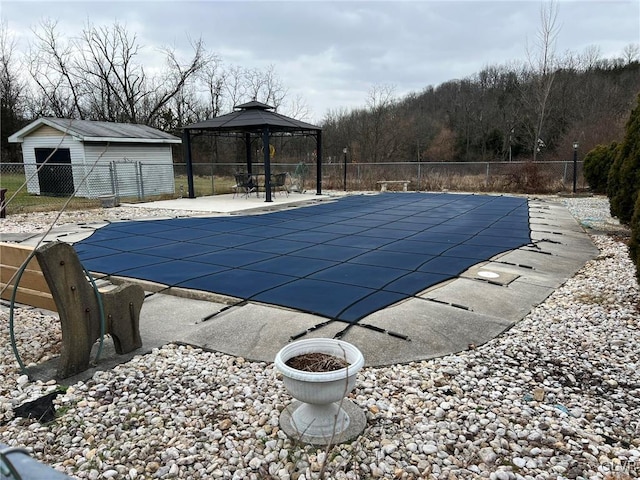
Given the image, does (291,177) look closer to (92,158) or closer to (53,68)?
(92,158)

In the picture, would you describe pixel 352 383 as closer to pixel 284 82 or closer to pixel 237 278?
pixel 237 278

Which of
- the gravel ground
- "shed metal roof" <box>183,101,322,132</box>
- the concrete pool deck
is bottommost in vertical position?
the gravel ground

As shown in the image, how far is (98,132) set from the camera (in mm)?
14828

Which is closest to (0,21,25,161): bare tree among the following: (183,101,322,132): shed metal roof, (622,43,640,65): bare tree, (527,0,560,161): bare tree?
(183,101,322,132): shed metal roof

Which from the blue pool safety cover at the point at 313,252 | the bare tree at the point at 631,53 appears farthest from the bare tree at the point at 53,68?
the bare tree at the point at 631,53

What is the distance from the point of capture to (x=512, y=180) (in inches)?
648

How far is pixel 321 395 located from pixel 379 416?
0.46m

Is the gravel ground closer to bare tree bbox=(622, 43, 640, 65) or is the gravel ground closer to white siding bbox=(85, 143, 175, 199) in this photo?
white siding bbox=(85, 143, 175, 199)

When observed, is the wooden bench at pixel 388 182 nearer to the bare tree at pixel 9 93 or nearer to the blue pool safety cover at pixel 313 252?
the blue pool safety cover at pixel 313 252

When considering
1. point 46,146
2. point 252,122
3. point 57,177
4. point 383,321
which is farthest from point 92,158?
point 383,321

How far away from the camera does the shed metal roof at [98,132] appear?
1417cm

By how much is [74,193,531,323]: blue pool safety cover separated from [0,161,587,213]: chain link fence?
5.43 meters

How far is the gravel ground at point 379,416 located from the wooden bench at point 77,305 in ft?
0.59

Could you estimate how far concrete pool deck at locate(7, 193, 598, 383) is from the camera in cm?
309
